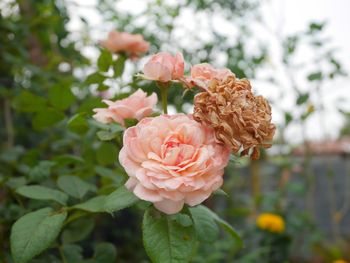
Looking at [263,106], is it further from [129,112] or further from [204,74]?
[129,112]

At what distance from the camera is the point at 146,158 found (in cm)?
53

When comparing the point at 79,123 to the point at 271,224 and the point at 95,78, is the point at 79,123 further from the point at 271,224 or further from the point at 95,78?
the point at 271,224

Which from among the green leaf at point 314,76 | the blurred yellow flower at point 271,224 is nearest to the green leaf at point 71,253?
the green leaf at point 314,76

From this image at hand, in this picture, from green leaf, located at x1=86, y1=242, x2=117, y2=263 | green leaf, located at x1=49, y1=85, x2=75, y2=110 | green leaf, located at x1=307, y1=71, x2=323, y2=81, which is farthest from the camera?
green leaf, located at x1=307, y1=71, x2=323, y2=81

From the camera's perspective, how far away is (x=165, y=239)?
518 mm

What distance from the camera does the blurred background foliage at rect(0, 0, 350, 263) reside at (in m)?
0.88

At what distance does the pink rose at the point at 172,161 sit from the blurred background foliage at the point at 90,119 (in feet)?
0.46

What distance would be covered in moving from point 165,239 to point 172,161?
0.10 m

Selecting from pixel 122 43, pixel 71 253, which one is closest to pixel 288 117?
pixel 122 43

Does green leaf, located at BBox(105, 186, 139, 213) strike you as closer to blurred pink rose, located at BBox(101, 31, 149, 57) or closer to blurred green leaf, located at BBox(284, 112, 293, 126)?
blurred pink rose, located at BBox(101, 31, 149, 57)

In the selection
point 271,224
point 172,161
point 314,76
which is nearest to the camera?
point 172,161

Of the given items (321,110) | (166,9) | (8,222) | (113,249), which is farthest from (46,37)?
(321,110)

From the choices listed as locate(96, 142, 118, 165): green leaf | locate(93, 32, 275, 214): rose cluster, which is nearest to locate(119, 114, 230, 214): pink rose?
locate(93, 32, 275, 214): rose cluster

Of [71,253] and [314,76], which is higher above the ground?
[314,76]
